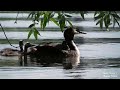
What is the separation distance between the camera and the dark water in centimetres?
312

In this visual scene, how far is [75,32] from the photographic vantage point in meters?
3.19

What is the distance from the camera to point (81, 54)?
10.4 feet

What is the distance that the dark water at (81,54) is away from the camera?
312cm

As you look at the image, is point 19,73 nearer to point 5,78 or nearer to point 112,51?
point 5,78

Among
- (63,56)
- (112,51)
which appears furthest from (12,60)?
(112,51)

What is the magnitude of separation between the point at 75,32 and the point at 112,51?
280mm

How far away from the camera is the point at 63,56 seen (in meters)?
3.21
